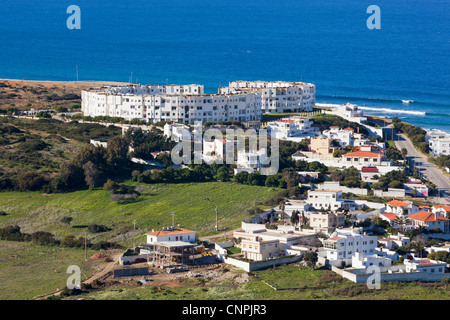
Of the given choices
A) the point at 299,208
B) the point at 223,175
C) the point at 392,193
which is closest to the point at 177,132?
the point at 223,175

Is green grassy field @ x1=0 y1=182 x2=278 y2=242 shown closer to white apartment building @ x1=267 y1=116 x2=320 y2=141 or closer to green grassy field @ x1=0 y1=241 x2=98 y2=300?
green grassy field @ x1=0 y1=241 x2=98 y2=300

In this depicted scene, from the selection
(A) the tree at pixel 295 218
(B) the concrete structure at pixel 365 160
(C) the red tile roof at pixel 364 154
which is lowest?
(A) the tree at pixel 295 218

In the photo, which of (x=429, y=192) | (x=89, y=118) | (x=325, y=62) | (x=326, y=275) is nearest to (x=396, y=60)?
(x=325, y=62)

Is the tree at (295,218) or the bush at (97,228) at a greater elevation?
the tree at (295,218)

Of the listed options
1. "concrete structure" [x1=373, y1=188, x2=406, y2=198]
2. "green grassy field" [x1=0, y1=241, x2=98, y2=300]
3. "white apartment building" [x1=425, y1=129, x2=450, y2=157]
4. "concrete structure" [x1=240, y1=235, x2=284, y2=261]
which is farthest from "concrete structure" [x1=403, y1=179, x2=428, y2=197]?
"green grassy field" [x1=0, y1=241, x2=98, y2=300]

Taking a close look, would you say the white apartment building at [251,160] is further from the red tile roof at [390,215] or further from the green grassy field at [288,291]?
the green grassy field at [288,291]

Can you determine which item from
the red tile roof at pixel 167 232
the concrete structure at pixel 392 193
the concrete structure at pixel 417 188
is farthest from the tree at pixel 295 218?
the concrete structure at pixel 417 188

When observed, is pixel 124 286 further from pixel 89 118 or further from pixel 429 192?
pixel 89 118
